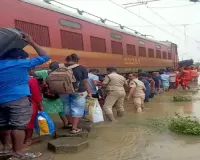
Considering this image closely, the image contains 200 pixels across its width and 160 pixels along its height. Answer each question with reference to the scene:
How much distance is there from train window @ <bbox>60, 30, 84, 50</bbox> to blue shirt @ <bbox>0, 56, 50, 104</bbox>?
4.82 meters

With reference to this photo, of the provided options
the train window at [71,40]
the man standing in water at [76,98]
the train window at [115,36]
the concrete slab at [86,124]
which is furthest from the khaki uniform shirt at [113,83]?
the train window at [115,36]

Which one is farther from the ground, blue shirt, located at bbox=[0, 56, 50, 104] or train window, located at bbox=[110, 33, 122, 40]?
train window, located at bbox=[110, 33, 122, 40]

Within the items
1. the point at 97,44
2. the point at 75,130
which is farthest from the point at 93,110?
the point at 97,44

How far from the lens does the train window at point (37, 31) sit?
716cm

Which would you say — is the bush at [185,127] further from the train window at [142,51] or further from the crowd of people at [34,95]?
the train window at [142,51]

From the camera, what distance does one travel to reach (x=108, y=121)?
293 inches

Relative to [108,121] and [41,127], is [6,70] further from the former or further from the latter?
[108,121]

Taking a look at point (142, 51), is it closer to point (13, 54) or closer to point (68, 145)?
point (68, 145)

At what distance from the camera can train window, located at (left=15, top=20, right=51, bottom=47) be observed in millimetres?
7156

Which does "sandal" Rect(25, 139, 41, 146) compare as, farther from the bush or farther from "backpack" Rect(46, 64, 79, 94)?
the bush

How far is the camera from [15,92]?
3797mm

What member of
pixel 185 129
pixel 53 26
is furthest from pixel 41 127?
pixel 53 26

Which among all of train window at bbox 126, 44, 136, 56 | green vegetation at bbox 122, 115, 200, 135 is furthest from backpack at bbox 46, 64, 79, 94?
train window at bbox 126, 44, 136, 56

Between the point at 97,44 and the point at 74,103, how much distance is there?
17.9ft
